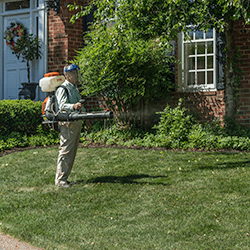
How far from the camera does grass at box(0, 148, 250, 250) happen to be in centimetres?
402

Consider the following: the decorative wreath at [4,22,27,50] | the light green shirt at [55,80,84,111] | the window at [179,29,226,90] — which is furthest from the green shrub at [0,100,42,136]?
the light green shirt at [55,80,84,111]

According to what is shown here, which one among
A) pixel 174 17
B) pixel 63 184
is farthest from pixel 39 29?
pixel 63 184

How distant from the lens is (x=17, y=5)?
12719 millimetres

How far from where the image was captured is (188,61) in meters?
10.7

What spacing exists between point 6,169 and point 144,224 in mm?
3929

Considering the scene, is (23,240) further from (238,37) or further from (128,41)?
(238,37)

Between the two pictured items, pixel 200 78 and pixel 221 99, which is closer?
pixel 221 99

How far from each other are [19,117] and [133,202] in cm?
593

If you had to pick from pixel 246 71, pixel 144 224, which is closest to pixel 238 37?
pixel 246 71

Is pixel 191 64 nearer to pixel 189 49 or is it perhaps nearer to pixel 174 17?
pixel 189 49

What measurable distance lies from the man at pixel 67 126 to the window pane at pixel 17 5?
25.3 ft

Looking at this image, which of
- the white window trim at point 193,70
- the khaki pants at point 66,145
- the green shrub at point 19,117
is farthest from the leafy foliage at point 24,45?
the khaki pants at point 66,145

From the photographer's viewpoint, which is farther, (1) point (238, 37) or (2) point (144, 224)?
(1) point (238, 37)

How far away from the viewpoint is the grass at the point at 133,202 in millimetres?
4023
